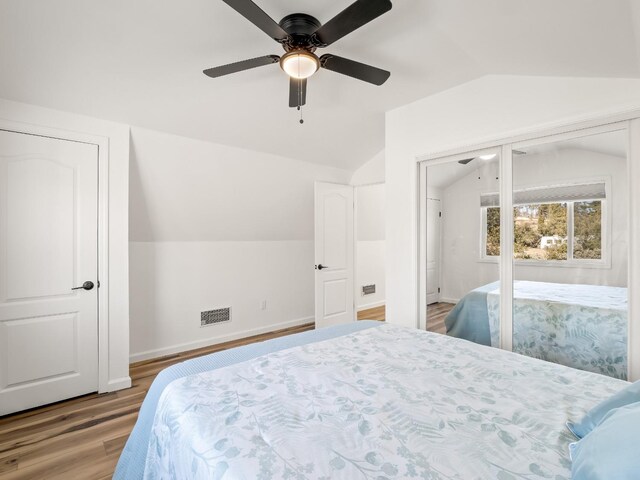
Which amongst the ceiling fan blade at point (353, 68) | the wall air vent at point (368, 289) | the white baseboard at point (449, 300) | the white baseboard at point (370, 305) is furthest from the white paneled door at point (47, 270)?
the wall air vent at point (368, 289)

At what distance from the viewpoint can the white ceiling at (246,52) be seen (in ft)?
5.65

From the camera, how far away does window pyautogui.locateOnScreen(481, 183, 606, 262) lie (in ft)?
6.95

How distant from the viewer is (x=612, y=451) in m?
0.75

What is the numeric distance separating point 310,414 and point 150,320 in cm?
302

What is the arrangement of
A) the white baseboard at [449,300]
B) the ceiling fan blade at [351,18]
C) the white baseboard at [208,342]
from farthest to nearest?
the white baseboard at [208,342] → the white baseboard at [449,300] → the ceiling fan blade at [351,18]

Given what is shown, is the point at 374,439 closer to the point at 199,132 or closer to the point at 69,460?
the point at 69,460

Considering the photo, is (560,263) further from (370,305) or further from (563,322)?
(370,305)

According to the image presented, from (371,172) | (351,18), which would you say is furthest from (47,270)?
(371,172)

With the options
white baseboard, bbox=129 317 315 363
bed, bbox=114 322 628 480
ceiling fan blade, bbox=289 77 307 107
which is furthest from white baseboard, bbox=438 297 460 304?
white baseboard, bbox=129 317 315 363

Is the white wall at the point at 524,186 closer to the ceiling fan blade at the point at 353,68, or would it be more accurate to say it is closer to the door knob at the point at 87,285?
the ceiling fan blade at the point at 353,68

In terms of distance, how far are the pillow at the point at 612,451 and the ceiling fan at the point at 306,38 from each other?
1557 millimetres

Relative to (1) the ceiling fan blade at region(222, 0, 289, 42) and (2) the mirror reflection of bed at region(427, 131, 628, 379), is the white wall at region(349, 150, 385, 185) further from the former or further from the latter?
(1) the ceiling fan blade at region(222, 0, 289, 42)

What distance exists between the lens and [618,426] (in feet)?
2.71

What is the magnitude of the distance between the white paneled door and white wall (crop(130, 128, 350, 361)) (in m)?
0.54
